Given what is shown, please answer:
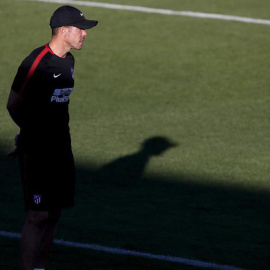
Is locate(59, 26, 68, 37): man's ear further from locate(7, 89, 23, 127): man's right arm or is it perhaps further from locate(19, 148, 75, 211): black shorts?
locate(19, 148, 75, 211): black shorts

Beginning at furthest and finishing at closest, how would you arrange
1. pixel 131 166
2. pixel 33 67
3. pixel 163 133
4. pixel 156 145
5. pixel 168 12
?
pixel 168 12
pixel 163 133
pixel 156 145
pixel 131 166
pixel 33 67

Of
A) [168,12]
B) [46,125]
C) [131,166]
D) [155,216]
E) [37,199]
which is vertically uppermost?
[46,125]

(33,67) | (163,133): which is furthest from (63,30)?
(163,133)

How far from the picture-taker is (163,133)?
13.7 meters

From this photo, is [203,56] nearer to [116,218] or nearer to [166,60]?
[166,60]

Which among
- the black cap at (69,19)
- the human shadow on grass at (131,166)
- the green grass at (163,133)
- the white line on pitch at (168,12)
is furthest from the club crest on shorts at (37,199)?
the white line on pitch at (168,12)

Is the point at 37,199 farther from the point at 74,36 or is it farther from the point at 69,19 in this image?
the point at 69,19

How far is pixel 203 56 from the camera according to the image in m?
18.2

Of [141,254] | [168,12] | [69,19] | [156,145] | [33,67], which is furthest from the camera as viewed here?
[168,12]

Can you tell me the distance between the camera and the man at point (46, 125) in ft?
22.2

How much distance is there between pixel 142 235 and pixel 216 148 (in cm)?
416

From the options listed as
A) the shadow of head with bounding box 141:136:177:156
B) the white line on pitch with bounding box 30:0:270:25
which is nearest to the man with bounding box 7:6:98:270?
the shadow of head with bounding box 141:136:177:156

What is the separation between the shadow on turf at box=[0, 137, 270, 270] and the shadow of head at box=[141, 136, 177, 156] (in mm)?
483

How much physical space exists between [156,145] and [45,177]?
20.8ft
